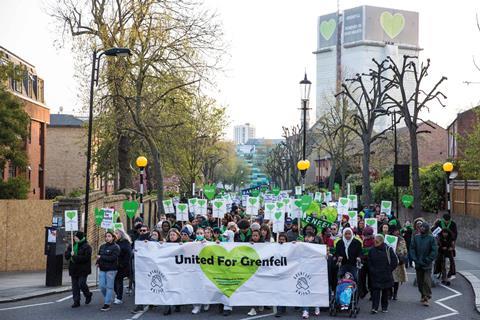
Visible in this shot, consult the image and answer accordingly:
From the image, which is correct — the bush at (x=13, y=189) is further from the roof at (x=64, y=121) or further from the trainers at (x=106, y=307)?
the roof at (x=64, y=121)

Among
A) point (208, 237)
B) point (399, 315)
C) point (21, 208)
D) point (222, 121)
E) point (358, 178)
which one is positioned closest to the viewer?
point (399, 315)

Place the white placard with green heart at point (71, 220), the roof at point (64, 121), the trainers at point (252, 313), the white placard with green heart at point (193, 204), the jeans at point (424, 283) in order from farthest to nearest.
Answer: the roof at point (64, 121) → the white placard with green heart at point (193, 204) → the white placard with green heart at point (71, 220) → the jeans at point (424, 283) → the trainers at point (252, 313)

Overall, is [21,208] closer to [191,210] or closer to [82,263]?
[191,210]

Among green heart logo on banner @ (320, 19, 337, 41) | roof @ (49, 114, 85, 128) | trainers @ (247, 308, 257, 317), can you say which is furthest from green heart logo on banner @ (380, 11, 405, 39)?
trainers @ (247, 308, 257, 317)

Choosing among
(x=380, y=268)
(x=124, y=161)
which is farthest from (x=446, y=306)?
(x=124, y=161)

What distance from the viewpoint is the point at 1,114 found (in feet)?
102

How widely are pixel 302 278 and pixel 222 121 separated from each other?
4989 centimetres

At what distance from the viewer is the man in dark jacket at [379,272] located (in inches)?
571

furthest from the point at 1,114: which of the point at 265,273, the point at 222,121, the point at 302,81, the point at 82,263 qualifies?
the point at 222,121

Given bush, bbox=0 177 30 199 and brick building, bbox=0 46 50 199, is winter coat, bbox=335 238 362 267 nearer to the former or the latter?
bush, bbox=0 177 30 199

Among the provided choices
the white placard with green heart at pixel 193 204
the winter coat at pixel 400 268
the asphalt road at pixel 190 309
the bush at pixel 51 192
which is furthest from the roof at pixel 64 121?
the winter coat at pixel 400 268

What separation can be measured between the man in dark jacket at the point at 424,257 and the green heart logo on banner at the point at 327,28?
174 metres

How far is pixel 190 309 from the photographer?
1505cm

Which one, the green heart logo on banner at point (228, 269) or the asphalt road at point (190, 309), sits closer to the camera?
the asphalt road at point (190, 309)
